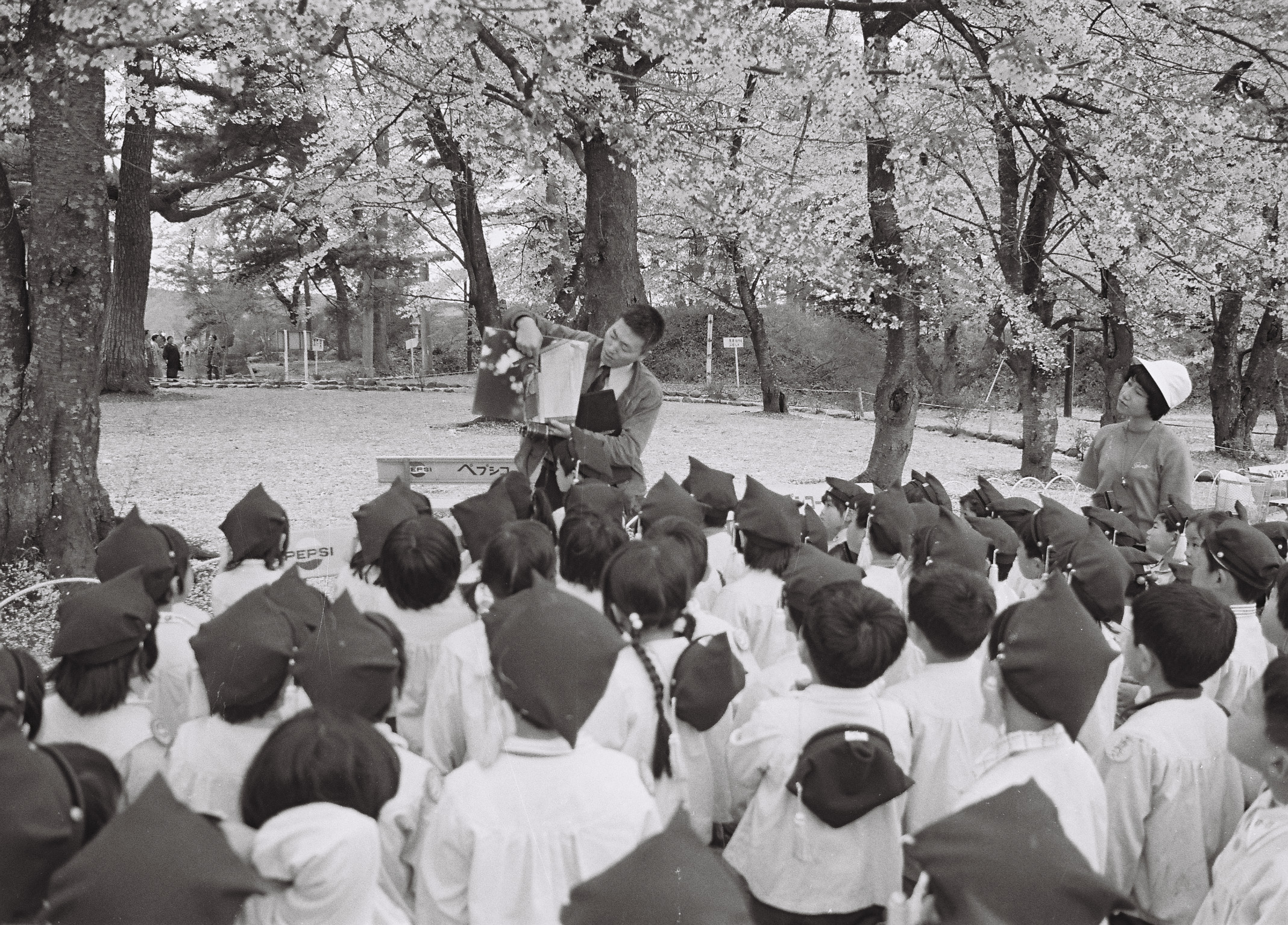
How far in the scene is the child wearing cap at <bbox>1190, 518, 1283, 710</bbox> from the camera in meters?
2.92

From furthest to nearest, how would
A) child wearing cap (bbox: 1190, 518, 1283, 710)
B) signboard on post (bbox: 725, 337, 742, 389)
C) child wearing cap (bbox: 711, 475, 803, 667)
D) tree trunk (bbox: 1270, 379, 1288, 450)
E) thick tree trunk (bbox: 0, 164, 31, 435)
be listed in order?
signboard on post (bbox: 725, 337, 742, 389), tree trunk (bbox: 1270, 379, 1288, 450), thick tree trunk (bbox: 0, 164, 31, 435), child wearing cap (bbox: 711, 475, 803, 667), child wearing cap (bbox: 1190, 518, 1283, 710)

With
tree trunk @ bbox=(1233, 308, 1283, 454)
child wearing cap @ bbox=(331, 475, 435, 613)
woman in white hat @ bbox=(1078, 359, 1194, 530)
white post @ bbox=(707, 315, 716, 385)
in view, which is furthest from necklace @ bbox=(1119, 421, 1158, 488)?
white post @ bbox=(707, 315, 716, 385)

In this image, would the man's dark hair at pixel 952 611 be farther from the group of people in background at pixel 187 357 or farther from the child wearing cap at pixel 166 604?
the group of people in background at pixel 187 357

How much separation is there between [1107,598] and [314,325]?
33905 mm

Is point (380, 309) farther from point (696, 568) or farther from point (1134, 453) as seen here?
point (696, 568)

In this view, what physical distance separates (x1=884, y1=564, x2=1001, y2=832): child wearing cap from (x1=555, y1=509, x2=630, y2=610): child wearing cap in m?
1.01

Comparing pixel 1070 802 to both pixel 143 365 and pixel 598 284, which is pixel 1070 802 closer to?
pixel 598 284

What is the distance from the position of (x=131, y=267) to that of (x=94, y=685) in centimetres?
1614

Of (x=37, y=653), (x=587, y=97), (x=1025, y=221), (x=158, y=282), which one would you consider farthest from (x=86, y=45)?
(x=158, y=282)

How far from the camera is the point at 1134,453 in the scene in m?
4.75

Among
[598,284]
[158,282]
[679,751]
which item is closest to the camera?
[679,751]

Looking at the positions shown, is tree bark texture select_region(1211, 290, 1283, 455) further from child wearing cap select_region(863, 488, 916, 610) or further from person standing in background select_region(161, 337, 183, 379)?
person standing in background select_region(161, 337, 183, 379)

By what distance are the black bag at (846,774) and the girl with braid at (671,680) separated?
38 centimetres

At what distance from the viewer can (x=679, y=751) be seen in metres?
2.47
